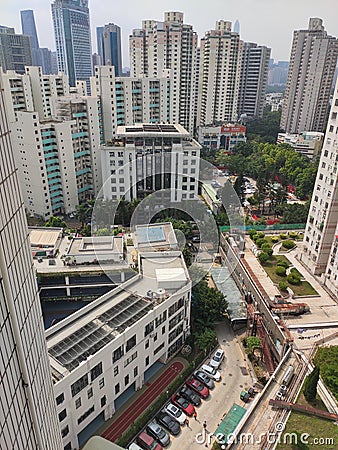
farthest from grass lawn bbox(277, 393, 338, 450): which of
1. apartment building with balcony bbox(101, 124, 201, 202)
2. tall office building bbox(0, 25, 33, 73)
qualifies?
tall office building bbox(0, 25, 33, 73)

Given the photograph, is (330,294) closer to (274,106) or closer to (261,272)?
(261,272)

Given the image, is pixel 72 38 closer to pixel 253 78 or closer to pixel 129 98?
pixel 253 78

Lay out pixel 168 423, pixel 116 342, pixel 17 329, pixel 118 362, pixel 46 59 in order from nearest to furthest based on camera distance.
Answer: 1. pixel 17 329
2. pixel 116 342
3. pixel 118 362
4. pixel 168 423
5. pixel 46 59

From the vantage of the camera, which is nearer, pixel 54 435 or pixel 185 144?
pixel 54 435

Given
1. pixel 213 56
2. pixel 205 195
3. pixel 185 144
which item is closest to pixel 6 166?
pixel 185 144

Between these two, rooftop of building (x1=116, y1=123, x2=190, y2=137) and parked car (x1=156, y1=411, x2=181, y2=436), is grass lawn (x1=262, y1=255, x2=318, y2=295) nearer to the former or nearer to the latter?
parked car (x1=156, y1=411, x2=181, y2=436)

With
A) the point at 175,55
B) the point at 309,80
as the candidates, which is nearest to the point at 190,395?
the point at 175,55
